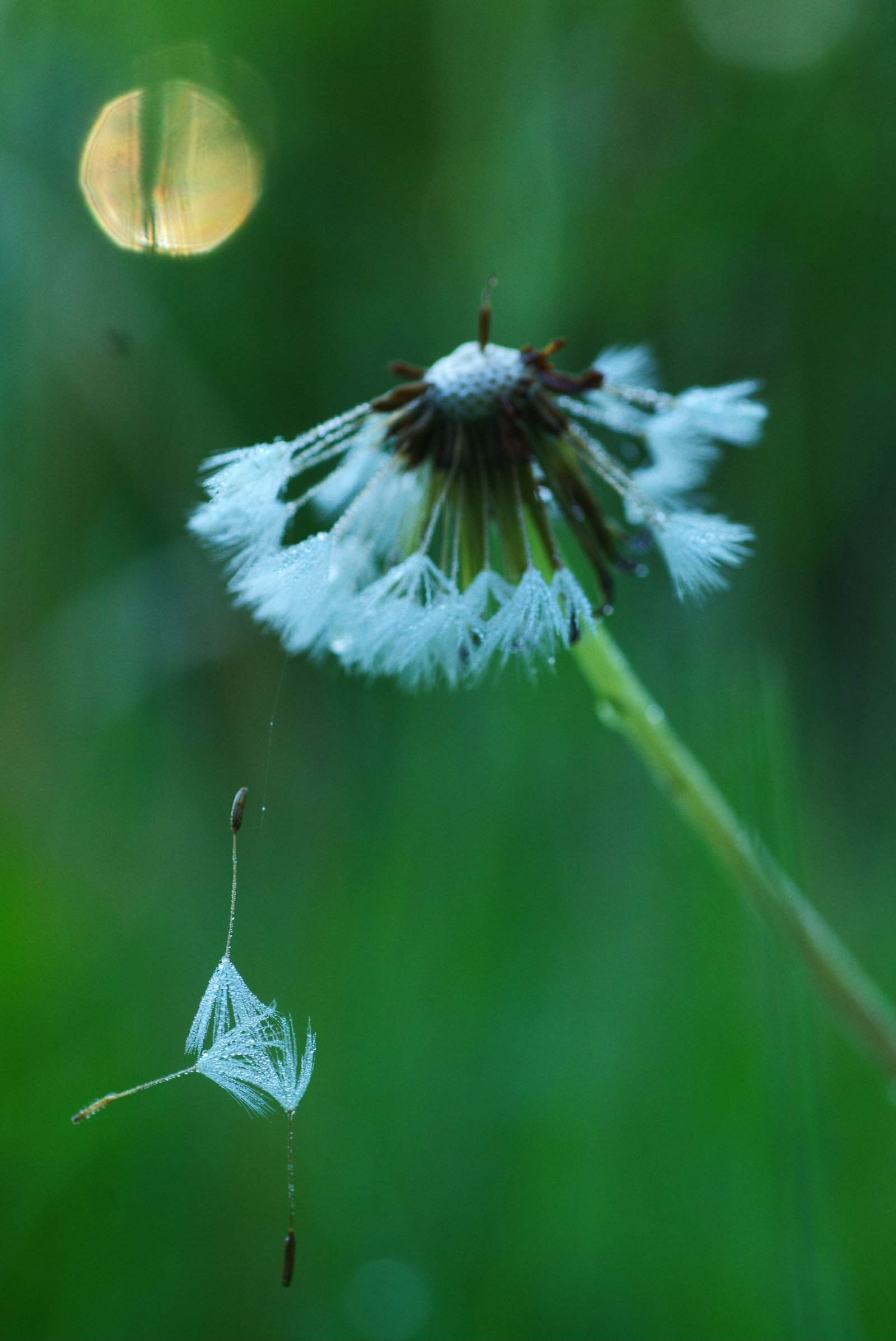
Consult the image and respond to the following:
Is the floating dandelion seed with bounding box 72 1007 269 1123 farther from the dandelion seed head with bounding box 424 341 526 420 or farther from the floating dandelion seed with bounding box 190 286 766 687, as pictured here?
the dandelion seed head with bounding box 424 341 526 420

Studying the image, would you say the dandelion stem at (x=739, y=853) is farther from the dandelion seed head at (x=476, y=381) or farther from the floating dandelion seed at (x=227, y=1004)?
the floating dandelion seed at (x=227, y=1004)

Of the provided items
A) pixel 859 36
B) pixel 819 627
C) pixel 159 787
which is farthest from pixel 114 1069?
pixel 859 36

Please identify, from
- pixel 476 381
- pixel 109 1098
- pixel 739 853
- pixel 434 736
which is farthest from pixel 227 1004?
pixel 434 736

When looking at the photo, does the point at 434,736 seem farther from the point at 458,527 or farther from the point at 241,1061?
the point at 241,1061

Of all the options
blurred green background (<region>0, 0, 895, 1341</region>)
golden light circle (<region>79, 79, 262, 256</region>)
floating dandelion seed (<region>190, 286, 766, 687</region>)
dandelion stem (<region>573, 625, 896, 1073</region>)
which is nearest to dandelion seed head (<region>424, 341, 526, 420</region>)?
floating dandelion seed (<region>190, 286, 766, 687</region>)

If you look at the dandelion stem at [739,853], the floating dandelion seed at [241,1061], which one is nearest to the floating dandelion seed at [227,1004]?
the floating dandelion seed at [241,1061]

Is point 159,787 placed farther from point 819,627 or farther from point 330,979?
point 819,627

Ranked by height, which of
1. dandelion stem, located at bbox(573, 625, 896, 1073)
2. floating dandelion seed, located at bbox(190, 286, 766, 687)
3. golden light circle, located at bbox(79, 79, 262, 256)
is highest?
golden light circle, located at bbox(79, 79, 262, 256)
